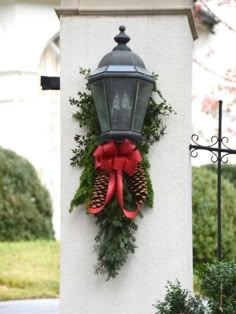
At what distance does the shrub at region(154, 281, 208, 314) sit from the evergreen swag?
0.63 m

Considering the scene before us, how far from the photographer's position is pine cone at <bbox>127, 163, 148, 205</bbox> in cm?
679

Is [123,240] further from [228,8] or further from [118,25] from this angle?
[228,8]

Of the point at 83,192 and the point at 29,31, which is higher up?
the point at 29,31

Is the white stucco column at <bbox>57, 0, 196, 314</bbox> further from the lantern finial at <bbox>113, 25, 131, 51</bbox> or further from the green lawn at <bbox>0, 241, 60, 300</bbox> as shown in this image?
the green lawn at <bbox>0, 241, 60, 300</bbox>

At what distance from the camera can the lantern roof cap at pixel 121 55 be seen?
21.7 feet

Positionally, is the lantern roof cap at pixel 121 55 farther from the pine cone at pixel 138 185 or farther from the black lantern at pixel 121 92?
the pine cone at pixel 138 185

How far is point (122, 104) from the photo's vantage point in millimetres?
6637

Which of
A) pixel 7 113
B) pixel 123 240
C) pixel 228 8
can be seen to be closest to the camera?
pixel 123 240

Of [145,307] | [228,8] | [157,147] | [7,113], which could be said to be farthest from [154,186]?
[228,8]

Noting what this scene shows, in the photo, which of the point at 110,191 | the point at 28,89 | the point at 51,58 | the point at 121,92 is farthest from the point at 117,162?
the point at 51,58

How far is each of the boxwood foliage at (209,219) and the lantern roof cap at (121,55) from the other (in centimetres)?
829

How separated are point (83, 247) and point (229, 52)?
1447 centimetres

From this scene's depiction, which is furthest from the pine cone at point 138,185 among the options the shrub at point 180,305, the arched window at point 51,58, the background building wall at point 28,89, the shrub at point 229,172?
the shrub at point 229,172

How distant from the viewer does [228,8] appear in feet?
66.0
